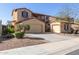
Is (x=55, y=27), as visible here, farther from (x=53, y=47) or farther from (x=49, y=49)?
(x=49, y=49)

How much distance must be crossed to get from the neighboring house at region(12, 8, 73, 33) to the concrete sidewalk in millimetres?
500

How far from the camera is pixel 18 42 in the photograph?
9672 mm

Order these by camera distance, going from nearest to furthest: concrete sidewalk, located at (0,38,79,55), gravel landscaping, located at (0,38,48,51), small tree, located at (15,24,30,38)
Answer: concrete sidewalk, located at (0,38,79,55) < gravel landscaping, located at (0,38,48,51) < small tree, located at (15,24,30,38)

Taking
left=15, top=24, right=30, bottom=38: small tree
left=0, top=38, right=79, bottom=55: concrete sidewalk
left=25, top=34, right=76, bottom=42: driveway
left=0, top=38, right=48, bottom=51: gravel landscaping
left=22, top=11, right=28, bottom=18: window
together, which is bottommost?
left=0, top=38, right=79, bottom=55: concrete sidewalk

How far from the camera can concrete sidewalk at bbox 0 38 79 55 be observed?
361 inches

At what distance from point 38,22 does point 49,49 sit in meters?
1.15

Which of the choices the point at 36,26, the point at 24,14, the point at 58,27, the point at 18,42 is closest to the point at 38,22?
the point at 36,26

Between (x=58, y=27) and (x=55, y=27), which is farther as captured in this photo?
(x=58, y=27)

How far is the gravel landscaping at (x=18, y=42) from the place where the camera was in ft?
31.1

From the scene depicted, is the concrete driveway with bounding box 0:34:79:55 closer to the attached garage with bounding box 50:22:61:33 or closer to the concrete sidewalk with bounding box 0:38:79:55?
the concrete sidewalk with bounding box 0:38:79:55

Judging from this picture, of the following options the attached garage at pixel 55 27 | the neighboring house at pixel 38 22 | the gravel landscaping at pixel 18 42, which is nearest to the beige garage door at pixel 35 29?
the neighboring house at pixel 38 22

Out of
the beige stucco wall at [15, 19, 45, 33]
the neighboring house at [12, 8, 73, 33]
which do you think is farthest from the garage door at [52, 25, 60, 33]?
the beige stucco wall at [15, 19, 45, 33]

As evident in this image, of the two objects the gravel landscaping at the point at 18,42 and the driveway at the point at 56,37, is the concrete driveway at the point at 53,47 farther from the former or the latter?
the gravel landscaping at the point at 18,42

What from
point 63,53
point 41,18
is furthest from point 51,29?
point 63,53
